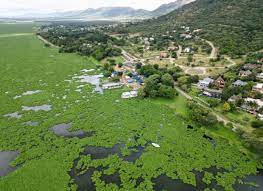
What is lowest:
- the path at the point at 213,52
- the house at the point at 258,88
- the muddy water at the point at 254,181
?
the path at the point at 213,52

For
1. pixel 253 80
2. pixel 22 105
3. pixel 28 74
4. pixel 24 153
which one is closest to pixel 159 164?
pixel 24 153

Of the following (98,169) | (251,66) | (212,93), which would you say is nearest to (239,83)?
(212,93)

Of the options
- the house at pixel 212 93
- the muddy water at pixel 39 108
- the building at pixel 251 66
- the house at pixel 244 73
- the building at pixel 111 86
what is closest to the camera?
the muddy water at pixel 39 108

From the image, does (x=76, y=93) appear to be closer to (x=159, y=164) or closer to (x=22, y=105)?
(x=22, y=105)

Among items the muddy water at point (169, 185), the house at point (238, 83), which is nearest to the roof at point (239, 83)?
the house at point (238, 83)

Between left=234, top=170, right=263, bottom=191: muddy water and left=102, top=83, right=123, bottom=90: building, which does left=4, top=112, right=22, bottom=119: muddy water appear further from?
left=234, top=170, right=263, bottom=191: muddy water

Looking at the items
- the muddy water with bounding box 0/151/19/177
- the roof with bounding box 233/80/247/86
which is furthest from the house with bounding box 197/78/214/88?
the muddy water with bounding box 0/151/19/177

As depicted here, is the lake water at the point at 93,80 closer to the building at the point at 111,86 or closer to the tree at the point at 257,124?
the building at the point at 111,86
